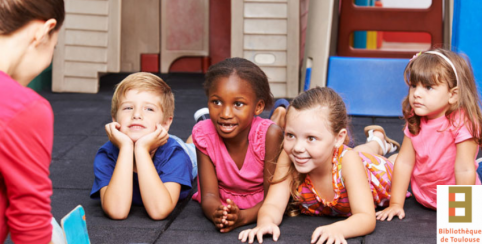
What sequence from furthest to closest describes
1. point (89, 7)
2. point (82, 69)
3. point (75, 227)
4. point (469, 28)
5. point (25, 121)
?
point (82, 69)
point (89, 7)
point (469, 28)
point (75, 227)
point (25, 121)

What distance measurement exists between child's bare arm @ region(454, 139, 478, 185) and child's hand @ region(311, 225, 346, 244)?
1.77 ft

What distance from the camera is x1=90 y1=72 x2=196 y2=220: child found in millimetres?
2268

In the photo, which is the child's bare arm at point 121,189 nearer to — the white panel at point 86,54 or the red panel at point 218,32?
the white panel at point 86,54

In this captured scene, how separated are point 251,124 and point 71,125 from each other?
1882mm

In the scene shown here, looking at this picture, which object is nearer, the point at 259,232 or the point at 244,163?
the point at 259,232

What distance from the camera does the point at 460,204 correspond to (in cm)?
195

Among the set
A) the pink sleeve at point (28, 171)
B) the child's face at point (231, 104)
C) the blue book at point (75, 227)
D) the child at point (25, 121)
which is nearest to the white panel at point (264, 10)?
the child's face at point (231, 104)

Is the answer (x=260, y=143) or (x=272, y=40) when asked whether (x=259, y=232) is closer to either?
(x=260, y=143)

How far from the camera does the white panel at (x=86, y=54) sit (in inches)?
191

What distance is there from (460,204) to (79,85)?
3648mm

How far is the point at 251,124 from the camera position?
2.36 m

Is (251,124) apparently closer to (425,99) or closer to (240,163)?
(240,163)

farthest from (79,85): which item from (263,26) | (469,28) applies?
(469,28)

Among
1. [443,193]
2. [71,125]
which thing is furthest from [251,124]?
[71,125]
